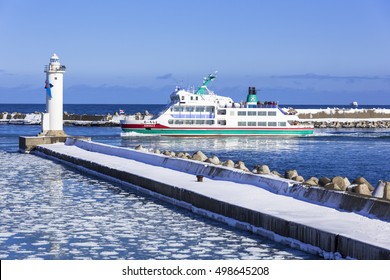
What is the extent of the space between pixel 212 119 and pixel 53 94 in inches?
1246

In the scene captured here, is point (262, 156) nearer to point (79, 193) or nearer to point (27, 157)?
point (27, 157)

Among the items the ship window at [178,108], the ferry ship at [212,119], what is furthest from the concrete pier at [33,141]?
the ship window at [178,108]

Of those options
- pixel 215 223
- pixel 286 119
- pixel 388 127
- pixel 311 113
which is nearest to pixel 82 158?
→ pixel 215 223

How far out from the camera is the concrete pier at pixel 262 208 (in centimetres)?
993

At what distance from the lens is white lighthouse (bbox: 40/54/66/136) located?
3459cm

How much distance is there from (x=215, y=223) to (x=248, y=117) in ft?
175

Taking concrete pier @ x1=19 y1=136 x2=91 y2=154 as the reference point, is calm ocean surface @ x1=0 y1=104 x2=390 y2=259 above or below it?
below

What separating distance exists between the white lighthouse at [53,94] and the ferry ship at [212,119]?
27.3 meters

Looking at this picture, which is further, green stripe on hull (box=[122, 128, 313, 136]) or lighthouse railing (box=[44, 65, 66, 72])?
green stripe on hull (box=[122, 128, 313, 136])

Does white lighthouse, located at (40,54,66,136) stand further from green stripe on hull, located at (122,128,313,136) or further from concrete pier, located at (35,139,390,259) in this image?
green stripe on hull, located at (122,128,313,136)

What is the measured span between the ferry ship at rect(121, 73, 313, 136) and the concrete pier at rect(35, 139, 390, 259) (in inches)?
1615

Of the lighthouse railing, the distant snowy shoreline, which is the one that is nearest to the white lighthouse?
the lighthouse railing

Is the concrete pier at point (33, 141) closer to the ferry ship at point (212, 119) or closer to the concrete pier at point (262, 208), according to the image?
the concrete pier at point (262, 208)

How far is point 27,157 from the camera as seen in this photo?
30.5 meters
